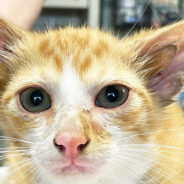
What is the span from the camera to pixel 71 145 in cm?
72

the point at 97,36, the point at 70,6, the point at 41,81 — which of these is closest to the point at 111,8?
the point at 70,6

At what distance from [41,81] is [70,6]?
175 centimetres

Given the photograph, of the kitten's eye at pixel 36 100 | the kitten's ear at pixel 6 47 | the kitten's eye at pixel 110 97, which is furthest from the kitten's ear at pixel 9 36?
the kitten's eye at pixel 110 97

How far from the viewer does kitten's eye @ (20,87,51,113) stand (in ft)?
2.71

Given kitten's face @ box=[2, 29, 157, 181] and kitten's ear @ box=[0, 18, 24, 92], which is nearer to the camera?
kitten's face @ box=[2, 29, 157, 181]

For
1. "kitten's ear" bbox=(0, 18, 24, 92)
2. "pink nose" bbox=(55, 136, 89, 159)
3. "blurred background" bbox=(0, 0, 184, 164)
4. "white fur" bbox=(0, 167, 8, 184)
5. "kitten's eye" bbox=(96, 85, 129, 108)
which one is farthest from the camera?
"blurred background" bbox=(0, 0, 184, 164)

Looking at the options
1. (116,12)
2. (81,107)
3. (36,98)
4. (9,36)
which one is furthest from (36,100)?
(116,12)

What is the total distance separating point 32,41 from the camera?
96cm

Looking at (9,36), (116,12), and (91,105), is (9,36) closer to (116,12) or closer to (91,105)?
(91,105)

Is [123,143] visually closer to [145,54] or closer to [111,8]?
[145,54]

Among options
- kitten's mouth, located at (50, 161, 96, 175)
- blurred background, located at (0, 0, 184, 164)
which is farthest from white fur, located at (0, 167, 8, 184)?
blurred background, located at (0, 0, 184, 164)

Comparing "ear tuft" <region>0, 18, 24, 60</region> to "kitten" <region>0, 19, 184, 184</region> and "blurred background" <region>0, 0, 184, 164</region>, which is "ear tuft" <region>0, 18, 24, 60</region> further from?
"blurred background" <region>0, 0, 184, 164</region>

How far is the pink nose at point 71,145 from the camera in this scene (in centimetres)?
72

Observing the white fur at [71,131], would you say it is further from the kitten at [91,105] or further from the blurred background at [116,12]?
the blurred background at [116,12]
